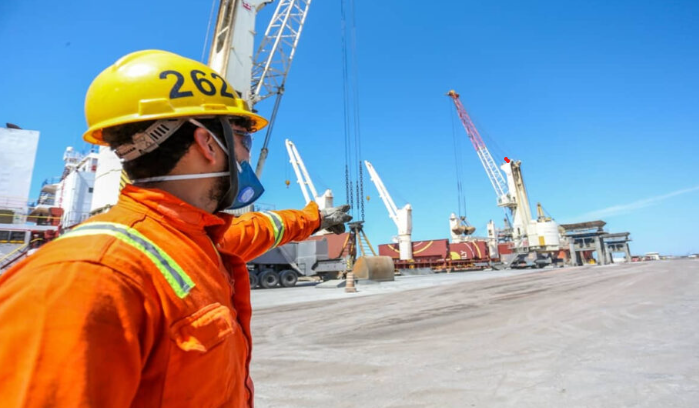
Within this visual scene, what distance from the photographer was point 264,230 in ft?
8.32

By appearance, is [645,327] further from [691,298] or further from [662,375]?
[691,298]

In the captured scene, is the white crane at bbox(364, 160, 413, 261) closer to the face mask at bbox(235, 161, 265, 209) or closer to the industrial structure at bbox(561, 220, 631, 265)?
the industrial structure at bbox(561, 220, 631, 265)

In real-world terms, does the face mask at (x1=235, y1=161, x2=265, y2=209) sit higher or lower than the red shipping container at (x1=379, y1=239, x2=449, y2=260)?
lower

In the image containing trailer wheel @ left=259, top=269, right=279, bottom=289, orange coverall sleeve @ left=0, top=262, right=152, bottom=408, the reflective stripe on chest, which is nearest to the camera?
orange coverall sleeve @ left=0, top=262, right=152, bottom=408

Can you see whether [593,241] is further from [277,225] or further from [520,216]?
[277,225]

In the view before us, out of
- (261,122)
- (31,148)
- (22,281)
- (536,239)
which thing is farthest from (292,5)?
(536,239)

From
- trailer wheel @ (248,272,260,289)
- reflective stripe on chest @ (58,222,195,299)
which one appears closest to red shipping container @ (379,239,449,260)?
trailer wheel @ (248,272,260,289)

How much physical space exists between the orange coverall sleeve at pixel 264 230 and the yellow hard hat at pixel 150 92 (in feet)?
2.92

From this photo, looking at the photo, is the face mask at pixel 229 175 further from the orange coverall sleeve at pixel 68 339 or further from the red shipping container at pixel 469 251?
the red shipping container at pixel 469 251

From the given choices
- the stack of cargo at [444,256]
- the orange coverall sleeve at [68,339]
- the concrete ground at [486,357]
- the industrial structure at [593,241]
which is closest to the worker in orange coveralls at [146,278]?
the orange coverall sleeve at [68,339]

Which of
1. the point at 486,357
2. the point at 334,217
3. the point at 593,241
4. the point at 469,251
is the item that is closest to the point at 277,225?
the point at 334,217

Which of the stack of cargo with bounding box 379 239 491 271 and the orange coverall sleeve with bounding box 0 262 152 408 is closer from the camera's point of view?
the orange coverall sleeve with bounding box 0 262 152 408

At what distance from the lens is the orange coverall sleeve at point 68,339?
0.64m

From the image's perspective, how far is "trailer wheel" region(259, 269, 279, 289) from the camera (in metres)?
18.3
